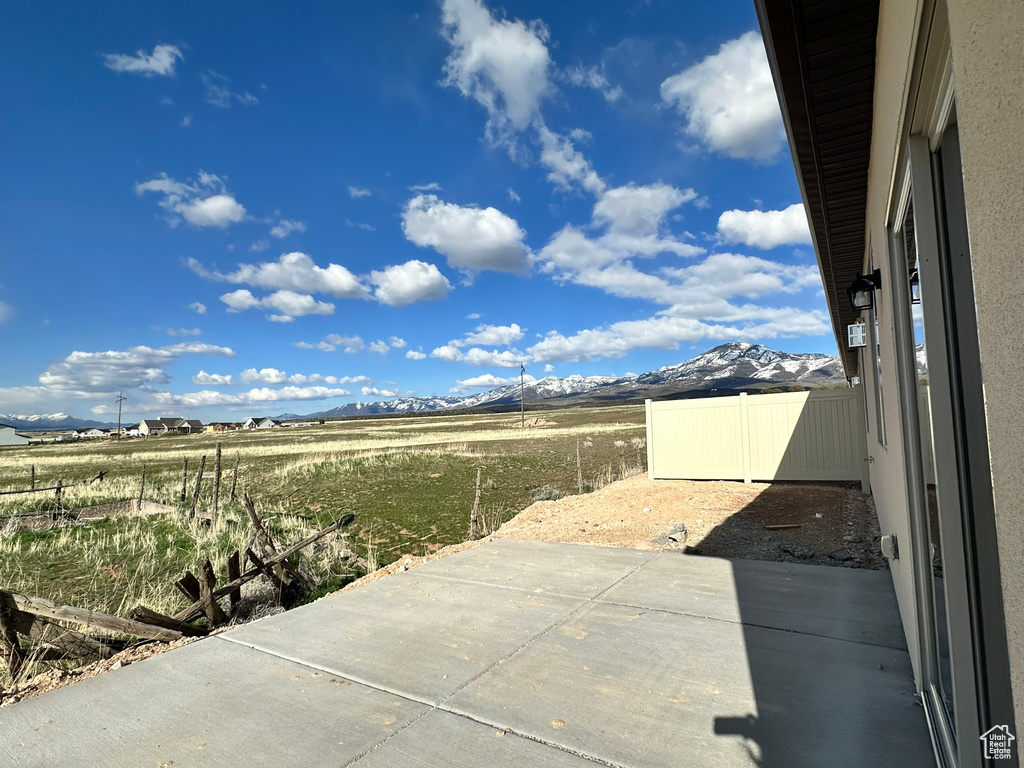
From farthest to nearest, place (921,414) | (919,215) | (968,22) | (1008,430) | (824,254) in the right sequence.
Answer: (824,254) < (921,414) < (919,215) < (968,22) < (1008,430)

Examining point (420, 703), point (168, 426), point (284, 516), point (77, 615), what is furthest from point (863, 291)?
point (168, 426)

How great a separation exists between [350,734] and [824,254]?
7.62 m

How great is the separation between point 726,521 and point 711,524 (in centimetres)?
29

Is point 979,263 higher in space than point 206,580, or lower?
higher

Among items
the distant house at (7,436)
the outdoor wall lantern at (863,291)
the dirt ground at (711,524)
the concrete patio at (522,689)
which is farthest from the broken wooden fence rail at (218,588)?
the distant house at (7,436)

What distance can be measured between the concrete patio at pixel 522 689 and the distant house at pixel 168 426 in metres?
108

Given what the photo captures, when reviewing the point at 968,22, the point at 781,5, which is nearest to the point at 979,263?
the point at 968,22

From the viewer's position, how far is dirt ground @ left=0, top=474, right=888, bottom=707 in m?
6.40

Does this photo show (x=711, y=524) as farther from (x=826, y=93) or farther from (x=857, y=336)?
(x=826, y=93)

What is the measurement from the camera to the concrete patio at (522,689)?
2744 millimetres

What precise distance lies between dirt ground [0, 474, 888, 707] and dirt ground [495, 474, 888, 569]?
1cm

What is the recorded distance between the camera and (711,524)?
8102 mm

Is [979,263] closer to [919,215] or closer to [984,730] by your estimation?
[919,215]

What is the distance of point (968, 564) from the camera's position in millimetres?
2004
